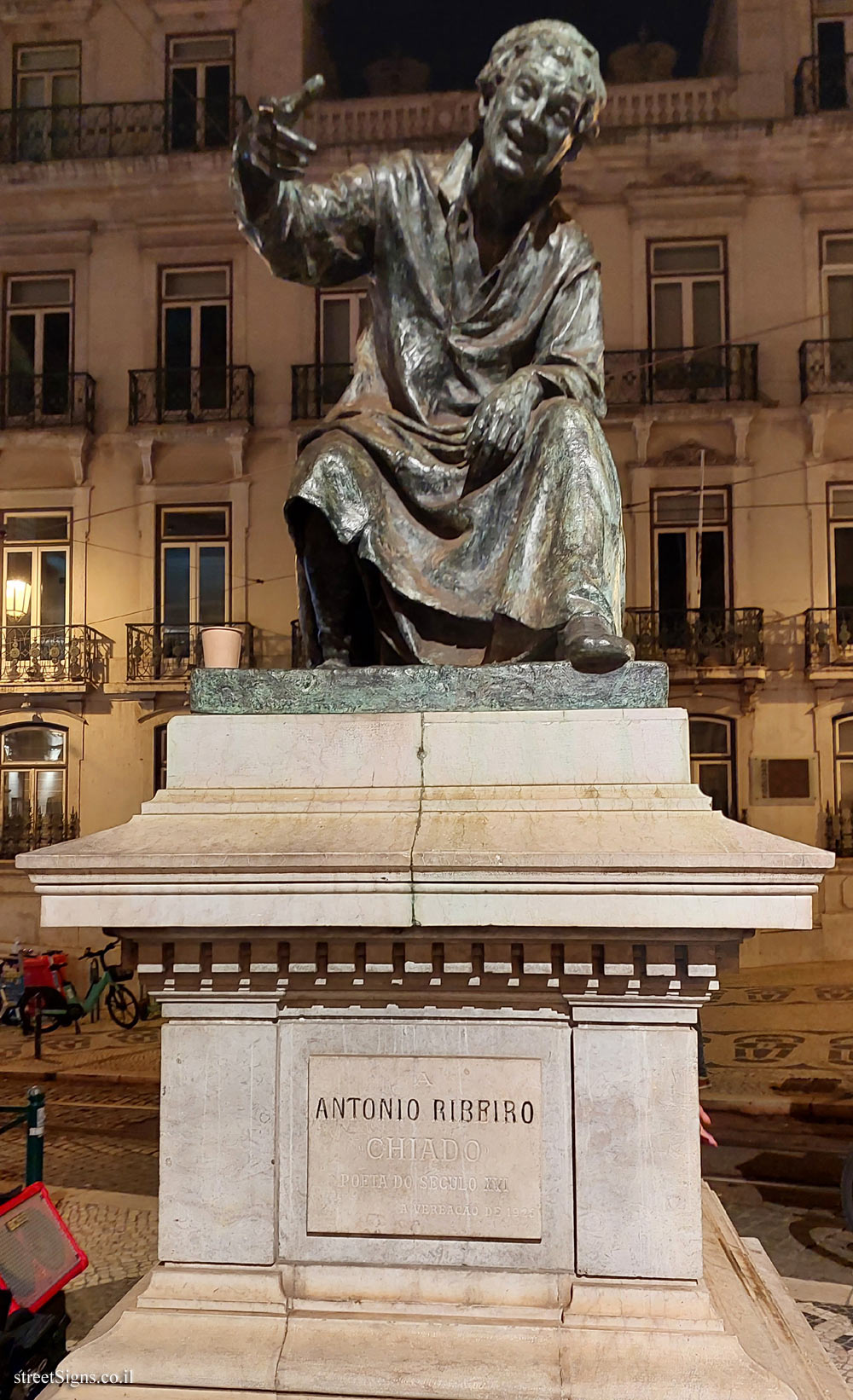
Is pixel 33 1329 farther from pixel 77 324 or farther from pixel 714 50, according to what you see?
pixel 714 50

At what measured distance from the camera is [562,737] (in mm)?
2717

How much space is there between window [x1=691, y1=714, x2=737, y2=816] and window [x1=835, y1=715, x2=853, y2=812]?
1.48 metres

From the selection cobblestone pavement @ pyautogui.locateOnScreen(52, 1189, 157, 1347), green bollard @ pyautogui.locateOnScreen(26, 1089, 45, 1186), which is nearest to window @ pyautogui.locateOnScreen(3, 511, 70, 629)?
cobblestone pavement @ pyautogui.locateOnScreen(52, 1189, 157, 1347)

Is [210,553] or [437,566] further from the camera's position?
[210,553]

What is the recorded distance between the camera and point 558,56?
3.30 m

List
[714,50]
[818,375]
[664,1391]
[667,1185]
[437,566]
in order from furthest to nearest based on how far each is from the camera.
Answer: [714,50] < [818,375] < [437,566] < [667,1185] < [664,1391]

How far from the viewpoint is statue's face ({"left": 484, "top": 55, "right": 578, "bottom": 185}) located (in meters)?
3.30

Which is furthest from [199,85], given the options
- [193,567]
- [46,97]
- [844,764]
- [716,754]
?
[844,764]

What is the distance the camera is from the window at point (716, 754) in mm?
16125

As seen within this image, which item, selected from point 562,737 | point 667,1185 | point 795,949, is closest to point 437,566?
point 562,737

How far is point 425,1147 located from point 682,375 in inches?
617

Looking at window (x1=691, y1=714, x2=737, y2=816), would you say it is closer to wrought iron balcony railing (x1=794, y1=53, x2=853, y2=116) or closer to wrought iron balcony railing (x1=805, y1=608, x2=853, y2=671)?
wrought iron balcony railing (x1=805, y1=608, x2=853, y2=671)

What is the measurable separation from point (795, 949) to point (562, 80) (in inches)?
543

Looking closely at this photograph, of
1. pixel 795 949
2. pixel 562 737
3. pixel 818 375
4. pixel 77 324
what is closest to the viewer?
pixel 562 737
